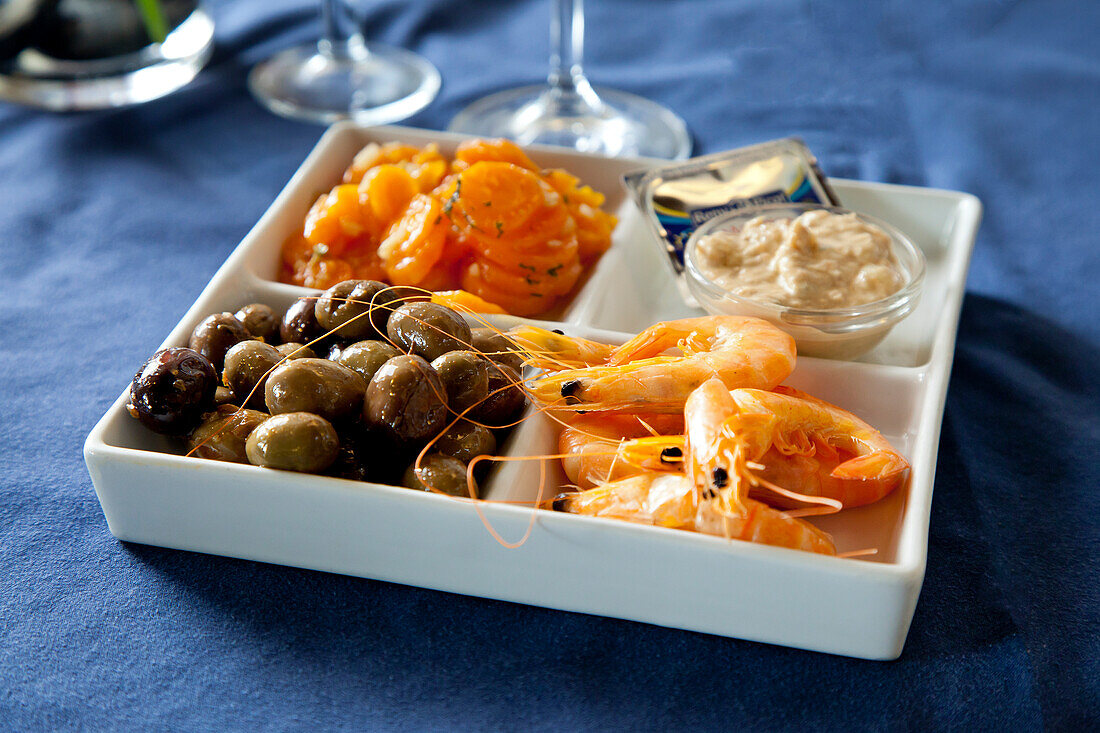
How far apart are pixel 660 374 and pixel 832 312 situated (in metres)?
0.40

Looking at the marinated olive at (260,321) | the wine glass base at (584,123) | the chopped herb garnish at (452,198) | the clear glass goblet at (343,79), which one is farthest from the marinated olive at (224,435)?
the clear glass goblet at (343,79)

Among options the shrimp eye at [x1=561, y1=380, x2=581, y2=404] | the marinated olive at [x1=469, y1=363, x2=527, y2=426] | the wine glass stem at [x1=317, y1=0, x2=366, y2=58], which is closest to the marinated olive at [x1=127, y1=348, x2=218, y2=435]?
the marinated olive at [x1=469, y1=363, x2=527, y2=426]

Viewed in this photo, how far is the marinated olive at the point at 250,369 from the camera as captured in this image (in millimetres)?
1568

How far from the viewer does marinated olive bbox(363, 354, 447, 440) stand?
1.43 metres

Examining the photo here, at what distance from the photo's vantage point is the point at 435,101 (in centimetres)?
299

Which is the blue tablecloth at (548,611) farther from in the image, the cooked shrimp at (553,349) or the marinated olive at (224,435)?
the cooked shrimp at (553,349)

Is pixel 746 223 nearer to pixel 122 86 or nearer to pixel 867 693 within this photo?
pixel 867 693

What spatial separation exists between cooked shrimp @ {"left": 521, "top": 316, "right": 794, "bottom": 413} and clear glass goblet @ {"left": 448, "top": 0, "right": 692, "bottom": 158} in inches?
44.8

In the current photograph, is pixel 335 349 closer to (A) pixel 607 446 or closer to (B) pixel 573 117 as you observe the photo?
(A) pixel 607 446

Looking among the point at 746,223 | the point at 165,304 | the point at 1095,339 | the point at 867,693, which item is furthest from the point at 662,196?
the point at 867,693

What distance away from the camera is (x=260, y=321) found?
1755mm

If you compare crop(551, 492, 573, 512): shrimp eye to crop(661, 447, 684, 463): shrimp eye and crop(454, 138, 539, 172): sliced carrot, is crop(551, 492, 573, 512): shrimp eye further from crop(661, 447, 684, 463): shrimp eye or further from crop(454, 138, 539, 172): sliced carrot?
crop(454, 138, 539, 172): sliced carrot

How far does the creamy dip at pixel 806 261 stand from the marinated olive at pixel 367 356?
65cm

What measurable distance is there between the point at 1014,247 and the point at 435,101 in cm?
153
